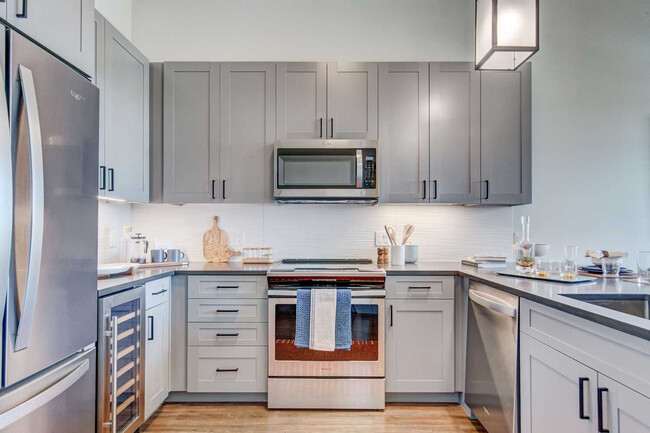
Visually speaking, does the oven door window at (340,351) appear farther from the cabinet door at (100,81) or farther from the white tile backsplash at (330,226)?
the cabinet door at (100,81)

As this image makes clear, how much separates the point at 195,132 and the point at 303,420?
2075 millimetres

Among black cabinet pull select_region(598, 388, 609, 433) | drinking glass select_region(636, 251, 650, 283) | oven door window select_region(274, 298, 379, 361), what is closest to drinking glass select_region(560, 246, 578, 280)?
drinking glass select_region(636, 251, 650, 283)

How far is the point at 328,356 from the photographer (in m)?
2.40

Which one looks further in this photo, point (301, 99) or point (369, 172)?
point (301, 99)

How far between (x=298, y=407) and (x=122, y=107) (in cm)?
220

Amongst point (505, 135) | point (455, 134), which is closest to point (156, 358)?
point (455, 134)

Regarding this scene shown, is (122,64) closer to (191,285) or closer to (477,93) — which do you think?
(191,285)

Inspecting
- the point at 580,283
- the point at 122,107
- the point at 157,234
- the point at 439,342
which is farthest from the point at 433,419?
the point at 122,107

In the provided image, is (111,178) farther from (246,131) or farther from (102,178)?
(246,131)

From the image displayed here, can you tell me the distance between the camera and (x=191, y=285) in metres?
2.48

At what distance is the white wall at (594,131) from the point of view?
3.03m

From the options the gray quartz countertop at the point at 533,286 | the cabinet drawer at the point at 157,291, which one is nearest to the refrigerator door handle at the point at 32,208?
the gray quartz countertop at the point at 533,286

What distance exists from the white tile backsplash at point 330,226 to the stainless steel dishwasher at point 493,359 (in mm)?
814

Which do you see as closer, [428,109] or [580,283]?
[580,283]
